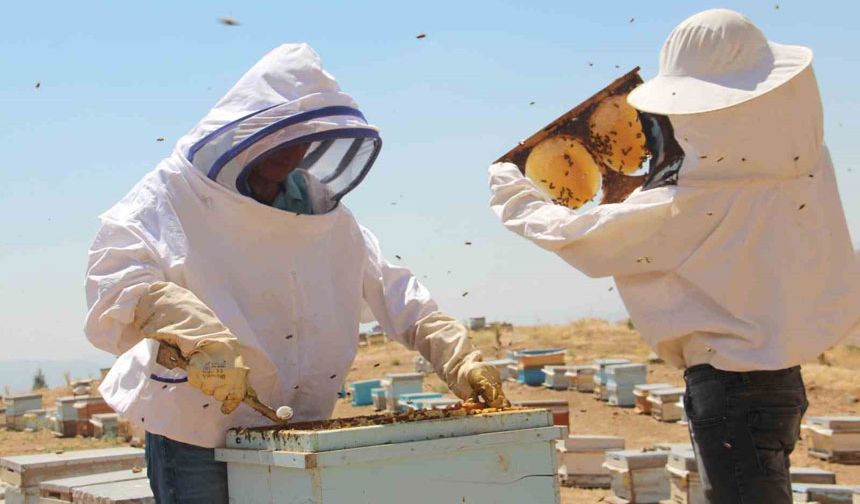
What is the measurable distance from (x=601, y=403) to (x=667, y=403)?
1.86 m

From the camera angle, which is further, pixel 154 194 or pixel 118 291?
pixel 154 194

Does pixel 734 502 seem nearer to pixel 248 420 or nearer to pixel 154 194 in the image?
pixel 248 420

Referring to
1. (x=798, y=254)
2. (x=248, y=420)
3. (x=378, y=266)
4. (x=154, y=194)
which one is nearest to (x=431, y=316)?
(x=378, y=266)

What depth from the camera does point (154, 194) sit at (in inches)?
133

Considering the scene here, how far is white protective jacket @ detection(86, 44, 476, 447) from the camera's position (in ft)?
10.6

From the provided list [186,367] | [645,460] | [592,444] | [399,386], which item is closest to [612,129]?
[186,367]

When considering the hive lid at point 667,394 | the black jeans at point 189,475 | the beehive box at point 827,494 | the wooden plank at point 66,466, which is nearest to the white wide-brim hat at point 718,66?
the black jeans at point 189,475

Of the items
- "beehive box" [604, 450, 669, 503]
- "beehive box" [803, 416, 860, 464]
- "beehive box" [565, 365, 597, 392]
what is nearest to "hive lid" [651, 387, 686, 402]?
"beehive box" [565, 365, 597, 392]

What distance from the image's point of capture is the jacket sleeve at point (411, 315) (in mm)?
3777

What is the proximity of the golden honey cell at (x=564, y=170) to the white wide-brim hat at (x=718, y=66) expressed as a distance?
1.50 feet

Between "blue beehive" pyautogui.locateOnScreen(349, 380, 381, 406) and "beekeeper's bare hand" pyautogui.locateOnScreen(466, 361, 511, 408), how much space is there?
1251 centimetres

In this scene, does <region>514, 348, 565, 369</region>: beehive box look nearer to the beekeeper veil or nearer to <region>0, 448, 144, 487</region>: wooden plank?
<region>0, 448, 144, 487</region>: wooden plank

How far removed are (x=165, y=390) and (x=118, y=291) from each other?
0.38 m

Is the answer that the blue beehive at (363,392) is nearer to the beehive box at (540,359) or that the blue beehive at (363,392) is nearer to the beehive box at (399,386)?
the beehive box at (399,386)
